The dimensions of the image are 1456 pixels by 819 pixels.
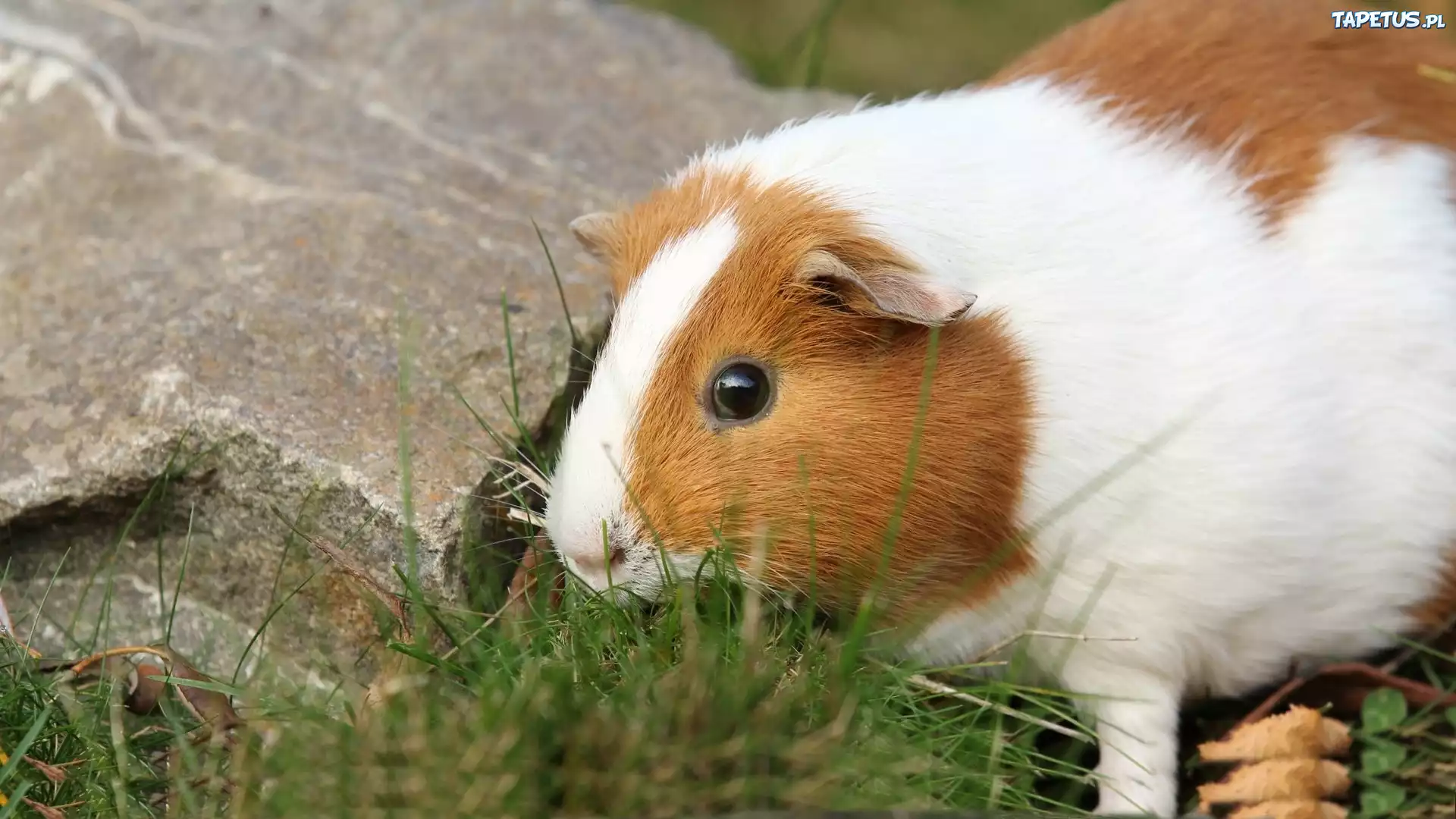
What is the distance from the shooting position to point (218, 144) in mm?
3607

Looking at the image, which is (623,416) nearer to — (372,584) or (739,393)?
Result: (739,393)

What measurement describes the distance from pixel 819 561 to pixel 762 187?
653 mm

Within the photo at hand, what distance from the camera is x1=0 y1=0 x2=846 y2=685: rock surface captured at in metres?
2.79

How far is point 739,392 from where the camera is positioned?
2.30 m

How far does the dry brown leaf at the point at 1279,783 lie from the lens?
2.42m

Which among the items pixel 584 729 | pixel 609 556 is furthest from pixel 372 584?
pixel 584 729

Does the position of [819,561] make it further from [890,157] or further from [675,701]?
[890,157]

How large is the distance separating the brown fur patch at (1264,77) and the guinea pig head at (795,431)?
0.65 metres

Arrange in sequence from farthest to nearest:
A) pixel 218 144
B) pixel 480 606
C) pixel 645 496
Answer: pixel 218 144
pixel 480 606
pixel 645 496

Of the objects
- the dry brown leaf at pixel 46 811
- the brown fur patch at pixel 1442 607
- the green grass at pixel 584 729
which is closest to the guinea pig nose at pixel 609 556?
the green grass at pixel 584 729

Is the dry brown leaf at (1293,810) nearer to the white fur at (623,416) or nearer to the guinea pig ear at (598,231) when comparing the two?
the white fur at (623,416)

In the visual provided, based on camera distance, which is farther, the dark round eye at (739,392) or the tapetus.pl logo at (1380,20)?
the tapetus.pl logo at (1380,20)

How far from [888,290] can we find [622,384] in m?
0.48

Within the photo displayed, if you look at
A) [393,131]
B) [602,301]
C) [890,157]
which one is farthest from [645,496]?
[393,131]
